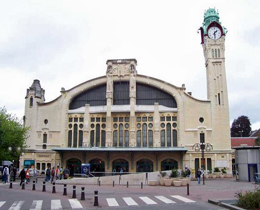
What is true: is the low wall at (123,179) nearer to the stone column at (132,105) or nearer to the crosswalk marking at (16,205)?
the stone column at (132,105)

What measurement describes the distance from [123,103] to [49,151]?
14354 mm

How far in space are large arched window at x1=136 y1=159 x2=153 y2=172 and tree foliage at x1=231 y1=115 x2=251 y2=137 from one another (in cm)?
4131

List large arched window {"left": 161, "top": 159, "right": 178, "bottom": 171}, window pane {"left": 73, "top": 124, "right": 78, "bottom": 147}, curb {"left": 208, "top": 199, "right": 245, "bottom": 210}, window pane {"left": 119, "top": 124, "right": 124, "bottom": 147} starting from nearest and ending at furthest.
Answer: curb {"left": 208, "top": 199, "right": 245, "bottom": 210} → large arched window {"left": 161, "top": 159, "right": 178, "bottom": 171} → window pane {"left": 119, "top": 124, "right": 124, "bottom": 147} → window pane {"left": 73, "top": 124, "right": 78, "bottom": 147}

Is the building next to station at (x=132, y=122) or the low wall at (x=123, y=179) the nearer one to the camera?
the low wall at (x=123, y=179)

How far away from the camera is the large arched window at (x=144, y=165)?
157 ft

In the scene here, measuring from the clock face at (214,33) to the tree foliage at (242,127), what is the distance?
37.0 metres

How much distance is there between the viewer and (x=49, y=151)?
50.0 meters

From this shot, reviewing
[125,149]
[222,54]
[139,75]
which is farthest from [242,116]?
[125,149]

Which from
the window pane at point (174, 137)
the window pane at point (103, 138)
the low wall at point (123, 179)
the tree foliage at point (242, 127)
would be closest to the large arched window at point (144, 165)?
the window pane at point (174, 137)

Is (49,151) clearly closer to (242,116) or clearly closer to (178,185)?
(178,185)

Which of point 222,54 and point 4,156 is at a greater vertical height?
point 222,54

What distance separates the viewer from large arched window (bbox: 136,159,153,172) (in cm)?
4800

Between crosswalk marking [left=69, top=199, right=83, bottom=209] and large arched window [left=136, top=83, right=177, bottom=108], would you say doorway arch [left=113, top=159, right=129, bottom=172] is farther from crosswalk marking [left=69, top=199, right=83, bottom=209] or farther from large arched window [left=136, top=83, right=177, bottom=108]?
crosswalk marking [left=69, top=199, right=83, bottom=209]

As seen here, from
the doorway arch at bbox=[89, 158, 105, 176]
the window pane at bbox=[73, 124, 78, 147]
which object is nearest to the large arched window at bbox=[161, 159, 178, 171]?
the doorway arch at bbox=[89, 158, 105, 176]
